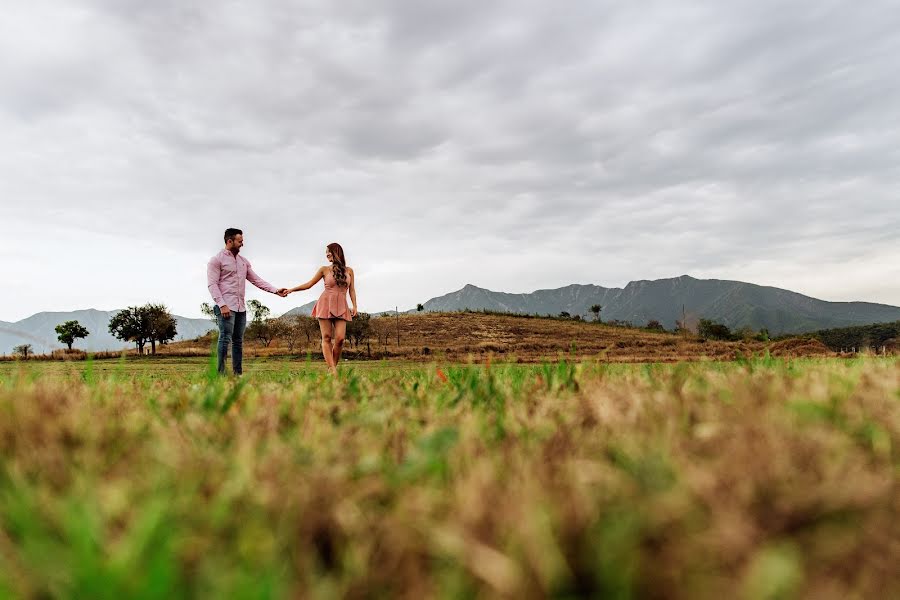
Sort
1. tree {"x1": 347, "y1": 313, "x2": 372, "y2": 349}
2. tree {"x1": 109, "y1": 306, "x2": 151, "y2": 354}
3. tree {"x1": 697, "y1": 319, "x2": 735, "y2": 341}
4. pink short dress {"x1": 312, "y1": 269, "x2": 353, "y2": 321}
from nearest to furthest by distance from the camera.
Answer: pink short dress {"x1": 312, "y1": 269, "x2": 353, "y2": 321}, tree {"x1": 347, "y1": 313, "x2": 372, "y2": 349}, tree {"x1": 109, "y1": 306, "x2": 151, "y2": 354}, tree {"x1": 697, "y1": 319, "x2": 735, "y2": 341}

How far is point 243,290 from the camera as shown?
1230 centimetres

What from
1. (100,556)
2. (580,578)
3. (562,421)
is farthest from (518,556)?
(562,421)

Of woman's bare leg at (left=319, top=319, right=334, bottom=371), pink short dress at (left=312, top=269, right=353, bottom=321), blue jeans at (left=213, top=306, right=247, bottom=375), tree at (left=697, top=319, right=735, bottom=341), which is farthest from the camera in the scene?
tree at (left=697, top=319, right=735, bottom=341)

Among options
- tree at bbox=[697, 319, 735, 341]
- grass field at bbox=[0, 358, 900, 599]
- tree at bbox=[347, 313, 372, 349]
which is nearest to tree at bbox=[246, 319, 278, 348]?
tree at bbox=[347, 313, 372, 349]

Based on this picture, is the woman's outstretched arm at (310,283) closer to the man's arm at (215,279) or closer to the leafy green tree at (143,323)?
the man's arm at (215,279)

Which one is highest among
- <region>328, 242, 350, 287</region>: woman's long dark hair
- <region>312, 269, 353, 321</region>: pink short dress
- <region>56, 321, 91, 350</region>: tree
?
<region>56, 321, 91, 350</region>: tree

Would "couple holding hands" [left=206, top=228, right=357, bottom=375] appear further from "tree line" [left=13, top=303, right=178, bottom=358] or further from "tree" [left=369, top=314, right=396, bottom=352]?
"tree line" [left=13, top=303, right=178, bottom=358]

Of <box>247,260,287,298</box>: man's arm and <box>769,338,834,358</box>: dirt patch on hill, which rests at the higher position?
<box>247,260,287,298</box>: man's arm

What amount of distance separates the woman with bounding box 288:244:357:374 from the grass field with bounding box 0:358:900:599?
9920 millimetres

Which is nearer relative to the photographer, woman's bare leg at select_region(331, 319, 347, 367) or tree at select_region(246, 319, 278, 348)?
woman's bare leg at select_region(331, 319, 347, 367)

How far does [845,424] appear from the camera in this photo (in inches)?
66.2

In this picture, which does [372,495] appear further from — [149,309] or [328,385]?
[149,309]

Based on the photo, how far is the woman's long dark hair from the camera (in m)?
12.5

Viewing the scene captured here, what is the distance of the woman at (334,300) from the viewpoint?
1176cm
